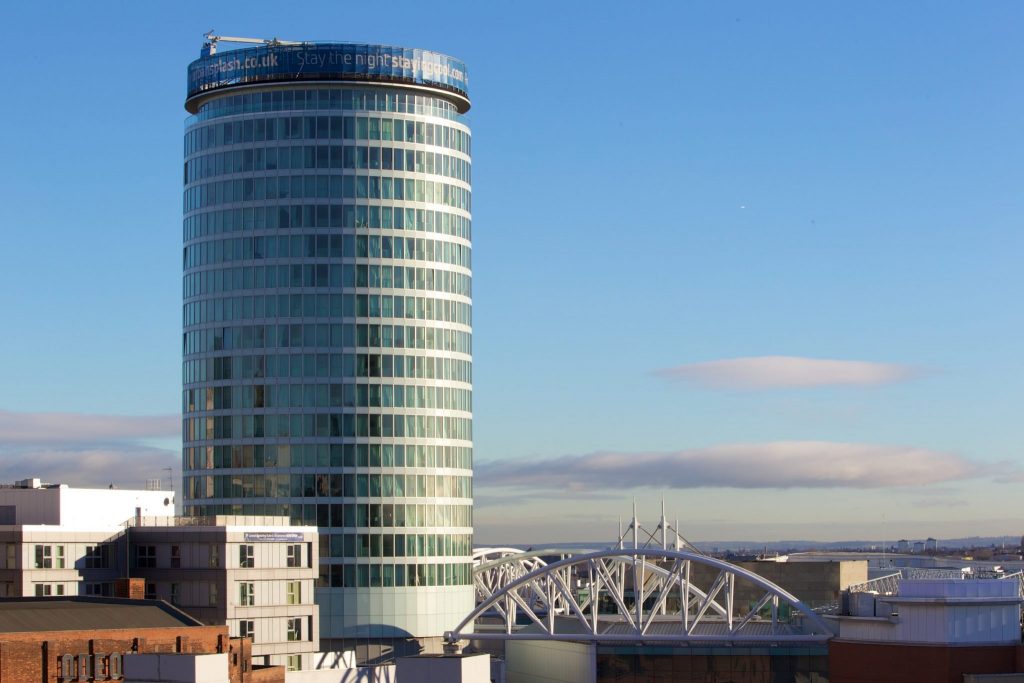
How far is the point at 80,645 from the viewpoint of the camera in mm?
118938

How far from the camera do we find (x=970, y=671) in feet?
497

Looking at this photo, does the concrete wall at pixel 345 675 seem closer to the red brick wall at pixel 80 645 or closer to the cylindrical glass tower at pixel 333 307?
the red brick wall at pixel 80 645

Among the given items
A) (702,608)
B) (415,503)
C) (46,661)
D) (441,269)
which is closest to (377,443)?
(415,503)

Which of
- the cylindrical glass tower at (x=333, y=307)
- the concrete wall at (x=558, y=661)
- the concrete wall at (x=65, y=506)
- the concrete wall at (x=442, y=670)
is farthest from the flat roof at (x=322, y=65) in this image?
the concrete wall at (x=442, y=670)

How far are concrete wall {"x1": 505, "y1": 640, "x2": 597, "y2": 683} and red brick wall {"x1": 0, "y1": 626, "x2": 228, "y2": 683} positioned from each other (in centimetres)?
6305

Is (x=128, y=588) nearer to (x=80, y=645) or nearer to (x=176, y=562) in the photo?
(x=176, y=562)

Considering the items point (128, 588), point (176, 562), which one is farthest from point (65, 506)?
point (128, 588)

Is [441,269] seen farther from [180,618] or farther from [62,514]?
[180,618]

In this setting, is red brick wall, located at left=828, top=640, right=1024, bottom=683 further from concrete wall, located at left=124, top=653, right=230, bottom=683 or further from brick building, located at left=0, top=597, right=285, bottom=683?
concrete wall, located at left=124, top=653, right=230, bottom=683

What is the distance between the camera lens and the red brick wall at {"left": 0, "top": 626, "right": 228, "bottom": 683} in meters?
115

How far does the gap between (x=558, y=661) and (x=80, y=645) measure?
83589 mm

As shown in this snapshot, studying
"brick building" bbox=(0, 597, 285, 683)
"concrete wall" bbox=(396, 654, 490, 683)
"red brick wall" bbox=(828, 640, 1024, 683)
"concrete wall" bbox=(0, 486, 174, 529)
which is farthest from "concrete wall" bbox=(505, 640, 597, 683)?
"concrete wall" bbox=(396, 654, 490, 683)

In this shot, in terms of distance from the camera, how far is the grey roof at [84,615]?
12000 cm

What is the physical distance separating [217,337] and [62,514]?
34.9 m
